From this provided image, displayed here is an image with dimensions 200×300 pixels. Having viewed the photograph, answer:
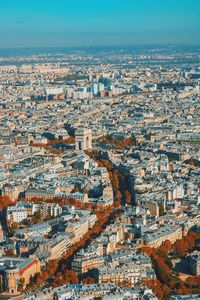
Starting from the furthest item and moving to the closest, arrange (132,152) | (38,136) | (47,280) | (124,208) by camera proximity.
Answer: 1. (38,136)
2. (132,152)
3. (124,208)
4. (47,280)

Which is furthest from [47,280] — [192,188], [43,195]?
[192,188]

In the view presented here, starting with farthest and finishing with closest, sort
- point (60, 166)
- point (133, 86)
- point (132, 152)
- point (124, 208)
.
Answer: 1. point (133, 86)
2. point (132, 152)
3. point (60, 166)
4. point (124, 208)

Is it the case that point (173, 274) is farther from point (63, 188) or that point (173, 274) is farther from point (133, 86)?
point (133, 86)

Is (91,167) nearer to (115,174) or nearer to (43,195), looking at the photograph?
(115,174)

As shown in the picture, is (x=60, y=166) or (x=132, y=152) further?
(x=132, y=152)

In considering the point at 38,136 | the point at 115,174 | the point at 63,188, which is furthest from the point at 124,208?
the point at 38,136

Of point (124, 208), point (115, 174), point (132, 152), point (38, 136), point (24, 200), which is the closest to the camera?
point (124, 208)
